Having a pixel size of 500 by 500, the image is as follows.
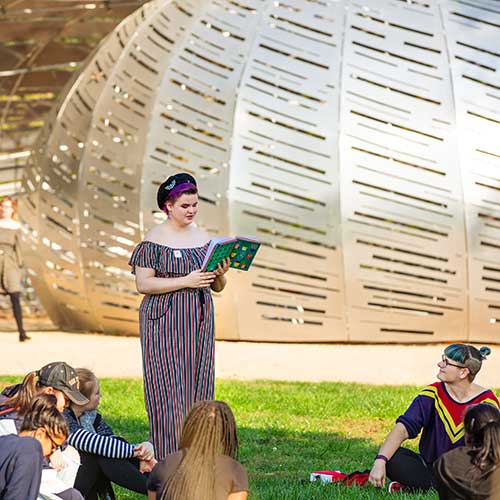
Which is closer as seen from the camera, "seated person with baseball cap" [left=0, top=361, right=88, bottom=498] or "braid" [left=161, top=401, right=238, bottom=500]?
"braid" [left=161, top=401, right=238, bottom=500]

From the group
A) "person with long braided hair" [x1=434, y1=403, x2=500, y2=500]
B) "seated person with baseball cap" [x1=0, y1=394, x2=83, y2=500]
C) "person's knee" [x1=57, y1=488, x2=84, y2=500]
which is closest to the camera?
"seated person with baseball cap" [x1=0, y1=394, x2=83, y2=500]

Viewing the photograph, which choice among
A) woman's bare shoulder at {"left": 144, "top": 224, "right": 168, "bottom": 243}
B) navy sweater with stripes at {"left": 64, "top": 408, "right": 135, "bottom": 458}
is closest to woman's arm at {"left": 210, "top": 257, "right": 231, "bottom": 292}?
woman's bare shoulder at {"left": 144, "top": 224, "right": 168, "bottom": 243}

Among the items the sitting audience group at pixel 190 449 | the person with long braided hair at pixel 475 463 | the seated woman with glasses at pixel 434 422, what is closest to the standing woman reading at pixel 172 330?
the sitting audience group at pixel 190 449

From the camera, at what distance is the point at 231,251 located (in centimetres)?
654

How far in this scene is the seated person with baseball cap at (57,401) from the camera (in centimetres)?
545

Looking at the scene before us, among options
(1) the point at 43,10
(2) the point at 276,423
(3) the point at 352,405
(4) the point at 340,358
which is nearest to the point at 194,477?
(2) the point at 276,423

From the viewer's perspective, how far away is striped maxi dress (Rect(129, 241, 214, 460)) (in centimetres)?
662

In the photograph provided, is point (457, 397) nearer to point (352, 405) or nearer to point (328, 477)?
point (328, 477)

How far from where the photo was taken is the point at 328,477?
711 centimetres

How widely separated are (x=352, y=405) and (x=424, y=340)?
357 cm

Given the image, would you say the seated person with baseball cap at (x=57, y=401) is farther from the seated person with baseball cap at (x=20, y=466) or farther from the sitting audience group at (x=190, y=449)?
the seated person with baseball cap at (x=20, y=466)

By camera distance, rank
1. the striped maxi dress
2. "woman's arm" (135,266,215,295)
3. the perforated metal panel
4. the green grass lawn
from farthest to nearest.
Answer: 1. the perforated metal panel
2. the green grass lawn
3. the striped maxi dress
4. "woman's arm" (135,266,215,295)

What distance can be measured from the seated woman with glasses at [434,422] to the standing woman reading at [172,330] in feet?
3.36

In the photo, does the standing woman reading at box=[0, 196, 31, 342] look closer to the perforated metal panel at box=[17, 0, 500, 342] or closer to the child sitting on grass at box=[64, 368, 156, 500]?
the perforated metal panel at box=[17, 0, 500, 342]
